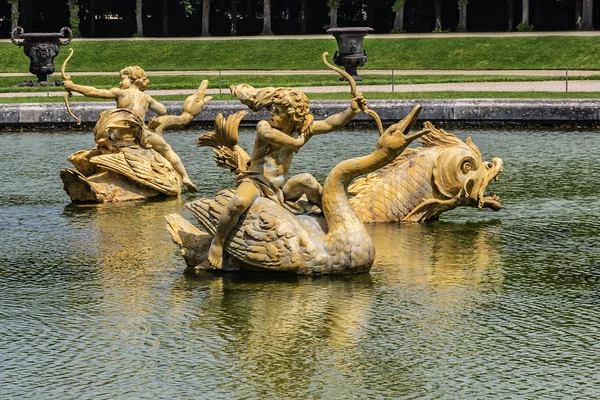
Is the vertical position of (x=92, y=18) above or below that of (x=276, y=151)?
above

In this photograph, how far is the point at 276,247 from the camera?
431 inches

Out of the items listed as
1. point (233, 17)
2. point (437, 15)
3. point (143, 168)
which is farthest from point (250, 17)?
point (143, 168)

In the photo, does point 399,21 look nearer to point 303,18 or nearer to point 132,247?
point 303,18

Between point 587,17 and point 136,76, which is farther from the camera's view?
point 587,17

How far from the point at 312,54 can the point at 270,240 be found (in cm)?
3848

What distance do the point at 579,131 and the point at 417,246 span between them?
1023 centimetres

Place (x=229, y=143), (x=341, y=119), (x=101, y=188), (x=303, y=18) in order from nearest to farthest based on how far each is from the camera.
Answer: (x=341, y=119), (x=229, y=143), (x=101, y=188), (x=303, y=18)

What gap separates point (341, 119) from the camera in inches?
429

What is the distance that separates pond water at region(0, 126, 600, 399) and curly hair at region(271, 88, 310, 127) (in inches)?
54.4

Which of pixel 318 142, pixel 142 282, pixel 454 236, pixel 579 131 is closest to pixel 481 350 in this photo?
pixel 142 282

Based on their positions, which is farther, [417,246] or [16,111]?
[16,111]

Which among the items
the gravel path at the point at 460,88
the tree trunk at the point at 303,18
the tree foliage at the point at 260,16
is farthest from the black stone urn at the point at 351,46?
the tree foliage at the point at 260,16

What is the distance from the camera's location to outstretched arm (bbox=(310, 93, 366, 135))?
1058 centimetres

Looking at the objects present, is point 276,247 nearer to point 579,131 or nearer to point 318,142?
point 318,142
